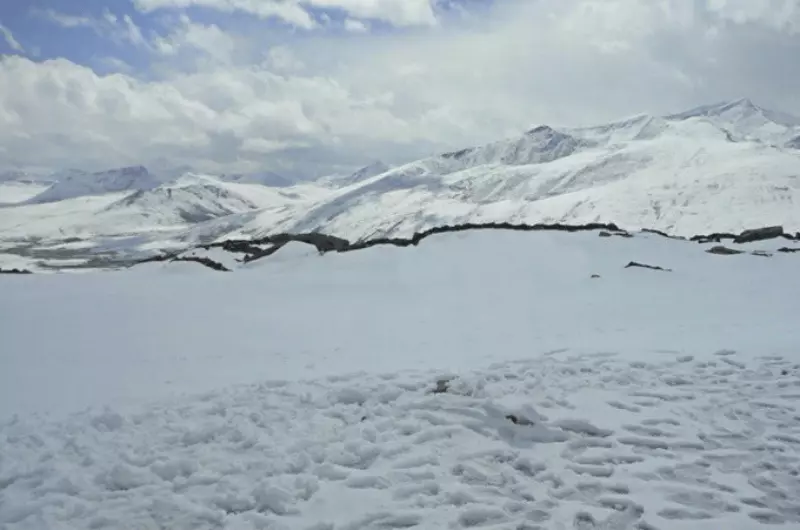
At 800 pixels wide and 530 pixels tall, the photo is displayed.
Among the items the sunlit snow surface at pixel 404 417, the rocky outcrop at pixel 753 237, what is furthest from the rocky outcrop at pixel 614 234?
the sunlit snow surface at pixel 404 417

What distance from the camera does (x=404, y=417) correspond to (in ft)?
32.4

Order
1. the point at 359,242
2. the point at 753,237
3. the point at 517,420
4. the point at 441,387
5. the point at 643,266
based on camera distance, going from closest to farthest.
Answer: the point at 517,420
the point at 441,387
the point at 643,266
the point at 359,242
the point at 753,237

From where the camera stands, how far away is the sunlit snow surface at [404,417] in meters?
7.09

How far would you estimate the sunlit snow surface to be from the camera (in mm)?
7086

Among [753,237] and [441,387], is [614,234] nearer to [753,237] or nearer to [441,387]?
[753,237]

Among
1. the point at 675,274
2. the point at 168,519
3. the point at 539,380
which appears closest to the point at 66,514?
the point at 168,519

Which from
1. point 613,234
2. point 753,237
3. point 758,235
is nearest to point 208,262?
point 613,234

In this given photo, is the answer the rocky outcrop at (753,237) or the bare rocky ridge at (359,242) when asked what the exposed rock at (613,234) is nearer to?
the bare rocky ridge at (359,242)

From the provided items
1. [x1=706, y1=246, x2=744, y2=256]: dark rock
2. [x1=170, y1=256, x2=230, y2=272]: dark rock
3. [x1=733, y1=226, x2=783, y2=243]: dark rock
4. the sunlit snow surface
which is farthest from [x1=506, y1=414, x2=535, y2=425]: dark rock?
[x1=733, y1=226, x2=783, y2=243]: dark rock

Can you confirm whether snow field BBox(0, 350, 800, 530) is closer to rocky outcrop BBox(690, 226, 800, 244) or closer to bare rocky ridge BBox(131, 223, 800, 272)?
bare rocky ridge BBox(131, 223, 800, 272)

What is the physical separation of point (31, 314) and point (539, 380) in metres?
19.4

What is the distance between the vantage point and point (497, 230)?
40750 millimetres

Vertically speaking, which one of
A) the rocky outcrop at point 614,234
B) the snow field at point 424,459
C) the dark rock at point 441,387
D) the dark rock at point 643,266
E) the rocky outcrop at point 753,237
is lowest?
the snow field at point 424,459

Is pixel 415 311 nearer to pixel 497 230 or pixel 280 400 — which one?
pixel 280 400
